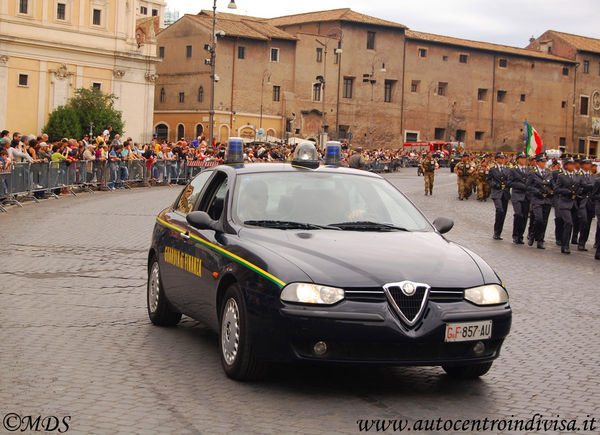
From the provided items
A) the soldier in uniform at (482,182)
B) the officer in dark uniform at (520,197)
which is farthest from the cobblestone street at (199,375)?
the soldier in uniform at (482,182)

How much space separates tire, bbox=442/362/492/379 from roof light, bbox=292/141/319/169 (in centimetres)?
213

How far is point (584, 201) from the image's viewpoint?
19.8 m

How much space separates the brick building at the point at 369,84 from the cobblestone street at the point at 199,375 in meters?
68.0

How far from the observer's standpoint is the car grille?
20.1 feet

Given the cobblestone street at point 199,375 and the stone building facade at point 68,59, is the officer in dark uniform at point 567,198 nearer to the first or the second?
the cobblestone street at point 199,375

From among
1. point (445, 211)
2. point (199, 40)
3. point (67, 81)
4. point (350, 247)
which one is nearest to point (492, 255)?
point (350, 247)

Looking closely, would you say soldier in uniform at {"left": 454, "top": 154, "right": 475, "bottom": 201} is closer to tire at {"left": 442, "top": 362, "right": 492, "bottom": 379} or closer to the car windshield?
the car windshield

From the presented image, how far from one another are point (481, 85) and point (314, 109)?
20.9 meters

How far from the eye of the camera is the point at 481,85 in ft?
332

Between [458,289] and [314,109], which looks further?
[314,109]

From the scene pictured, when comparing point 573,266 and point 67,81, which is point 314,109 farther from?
point 573,266

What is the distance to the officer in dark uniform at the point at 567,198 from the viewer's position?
63.7 feet

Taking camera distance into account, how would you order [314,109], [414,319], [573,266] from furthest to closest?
1. [314,109]
2. [573,266]
3. [414,319]

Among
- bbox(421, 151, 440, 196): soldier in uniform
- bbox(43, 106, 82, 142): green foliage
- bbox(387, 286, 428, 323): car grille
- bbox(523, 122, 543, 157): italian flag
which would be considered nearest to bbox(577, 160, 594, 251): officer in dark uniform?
bbox(387, 286, 428, 323): car grille
